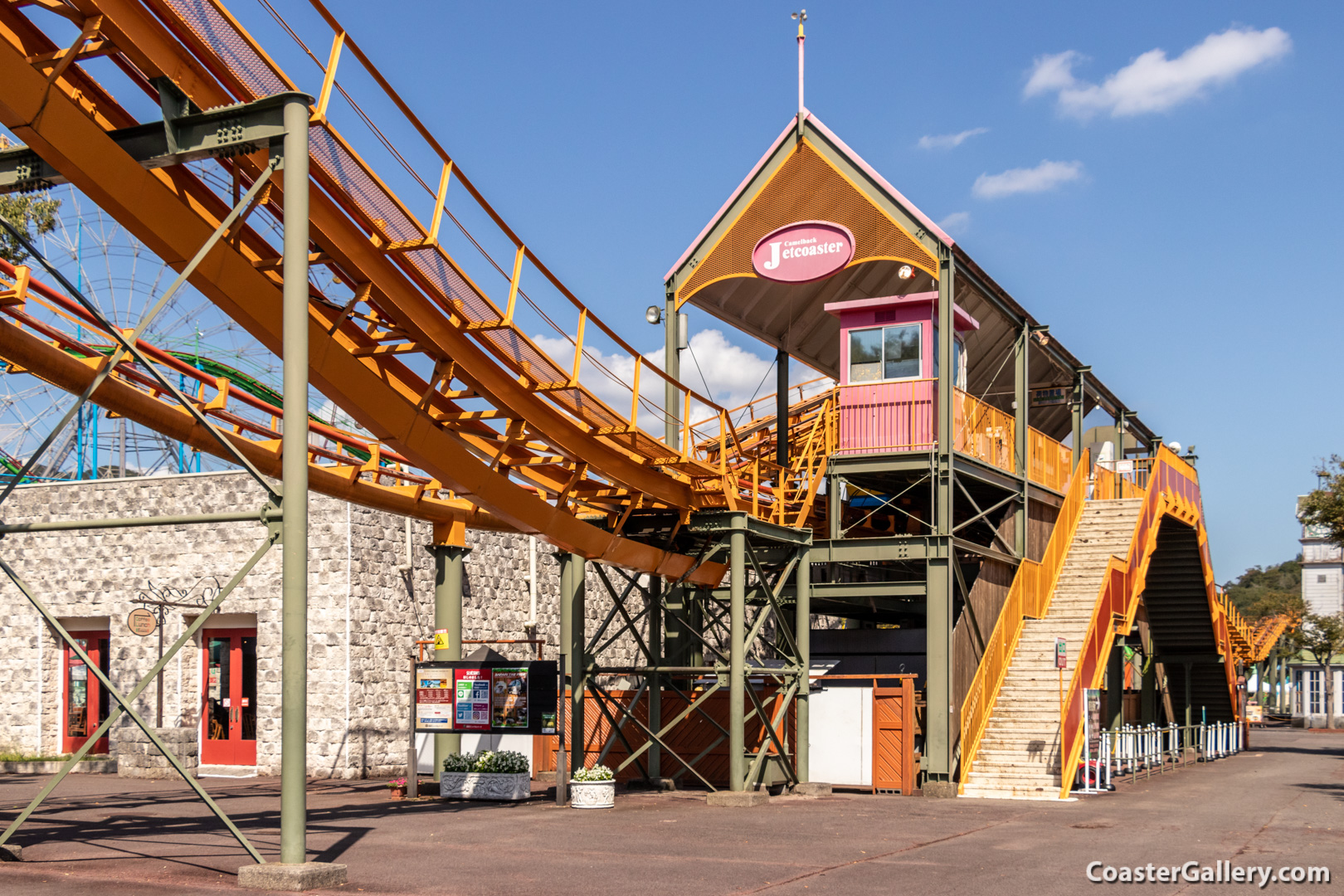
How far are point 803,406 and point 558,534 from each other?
1188cm

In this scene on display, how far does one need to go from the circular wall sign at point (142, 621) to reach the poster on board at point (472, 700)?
281 inches

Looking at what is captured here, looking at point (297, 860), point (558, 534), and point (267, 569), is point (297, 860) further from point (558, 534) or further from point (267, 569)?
point (267, 569)

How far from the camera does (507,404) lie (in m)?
14.7

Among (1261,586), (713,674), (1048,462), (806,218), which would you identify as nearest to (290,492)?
(713,674)

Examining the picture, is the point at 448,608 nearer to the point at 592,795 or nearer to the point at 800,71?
the point at 592,795

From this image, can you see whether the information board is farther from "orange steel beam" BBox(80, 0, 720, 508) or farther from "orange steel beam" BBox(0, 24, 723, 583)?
"orange steel beam" BBox(80, 0, 720, 508)

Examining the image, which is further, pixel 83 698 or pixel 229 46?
pixel 83 698

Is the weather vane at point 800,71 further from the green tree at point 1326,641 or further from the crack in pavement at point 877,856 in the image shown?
the green tree at point 1326,641

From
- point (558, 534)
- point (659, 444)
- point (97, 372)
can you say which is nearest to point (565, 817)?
point (558, 534)

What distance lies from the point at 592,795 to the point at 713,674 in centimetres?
490

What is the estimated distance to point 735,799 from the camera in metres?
18.1

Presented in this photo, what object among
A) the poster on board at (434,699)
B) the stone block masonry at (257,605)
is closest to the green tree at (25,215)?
the stone block masonry at (257,605)

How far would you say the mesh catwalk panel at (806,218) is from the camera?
22516 mm

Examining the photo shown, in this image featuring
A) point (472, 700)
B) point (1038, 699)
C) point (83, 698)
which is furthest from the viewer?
point (83, 698)
